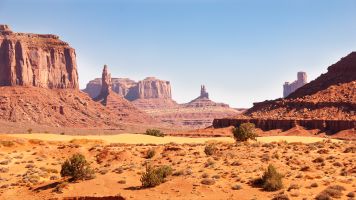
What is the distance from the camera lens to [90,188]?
3053 cm

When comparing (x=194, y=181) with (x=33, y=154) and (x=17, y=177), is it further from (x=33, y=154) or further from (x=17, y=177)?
(x=33, y=154)

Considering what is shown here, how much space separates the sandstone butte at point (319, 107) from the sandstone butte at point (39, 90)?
66321 millimetres

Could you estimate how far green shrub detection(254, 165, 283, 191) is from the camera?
89.8 feet

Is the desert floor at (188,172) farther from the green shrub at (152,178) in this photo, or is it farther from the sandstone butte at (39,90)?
the sandstone butte at (39,90)

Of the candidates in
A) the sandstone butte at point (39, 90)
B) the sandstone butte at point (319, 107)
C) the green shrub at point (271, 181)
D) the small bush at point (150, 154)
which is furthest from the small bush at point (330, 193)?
the sandstone butte at point (39, 90)

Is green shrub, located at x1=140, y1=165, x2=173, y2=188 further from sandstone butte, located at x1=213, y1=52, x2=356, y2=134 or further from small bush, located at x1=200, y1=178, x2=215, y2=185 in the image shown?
sandstone butte, located at x1=213, y1=52, x2=356, y2=134

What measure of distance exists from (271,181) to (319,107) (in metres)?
78.8

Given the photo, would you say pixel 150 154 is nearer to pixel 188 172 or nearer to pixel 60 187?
pixel 188 172

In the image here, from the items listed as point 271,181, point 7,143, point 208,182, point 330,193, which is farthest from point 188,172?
point 7,143

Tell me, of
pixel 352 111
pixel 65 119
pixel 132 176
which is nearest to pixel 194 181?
pixel 132 176

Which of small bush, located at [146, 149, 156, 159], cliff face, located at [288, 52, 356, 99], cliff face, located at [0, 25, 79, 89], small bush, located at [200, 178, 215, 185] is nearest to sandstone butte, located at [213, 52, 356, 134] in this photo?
cliff face, located at [288, 52, 356, 99]

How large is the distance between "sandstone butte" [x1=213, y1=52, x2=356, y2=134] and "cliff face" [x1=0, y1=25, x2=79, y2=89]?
8839 cm

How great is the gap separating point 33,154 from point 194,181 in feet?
64.1

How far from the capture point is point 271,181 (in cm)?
2750
